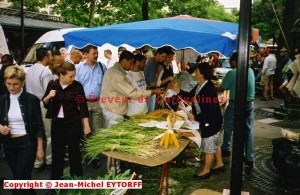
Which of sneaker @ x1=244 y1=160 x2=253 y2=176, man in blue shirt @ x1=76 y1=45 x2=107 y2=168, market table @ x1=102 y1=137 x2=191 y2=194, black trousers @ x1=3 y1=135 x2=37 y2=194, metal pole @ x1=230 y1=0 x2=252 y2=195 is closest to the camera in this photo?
metal pole @ x1=230 y1=0 x2=252 y2=195

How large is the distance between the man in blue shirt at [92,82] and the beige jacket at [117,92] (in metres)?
0.61

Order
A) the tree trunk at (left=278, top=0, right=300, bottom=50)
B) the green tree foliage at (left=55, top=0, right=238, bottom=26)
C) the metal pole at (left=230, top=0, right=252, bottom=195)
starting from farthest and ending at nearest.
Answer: the green tree foliage at (left=55, top=0, right=238, bottom=26)
the tree trunk at (left=278, top=0, right=300, bottom=50)
the metal pole at (left=230, top=0, right=252, bottom=195)

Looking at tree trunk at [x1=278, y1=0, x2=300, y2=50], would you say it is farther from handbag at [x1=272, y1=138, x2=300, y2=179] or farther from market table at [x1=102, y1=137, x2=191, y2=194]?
market table at [x1=102, y1=137, x2=191, y2=194]

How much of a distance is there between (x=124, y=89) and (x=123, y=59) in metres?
0.55

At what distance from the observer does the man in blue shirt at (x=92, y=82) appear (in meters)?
6.03

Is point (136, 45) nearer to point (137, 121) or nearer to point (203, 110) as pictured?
point (137, 121)

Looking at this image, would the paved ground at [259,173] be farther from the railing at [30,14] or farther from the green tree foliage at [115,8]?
the railing at [30,14]

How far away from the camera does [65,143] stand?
4.72 m

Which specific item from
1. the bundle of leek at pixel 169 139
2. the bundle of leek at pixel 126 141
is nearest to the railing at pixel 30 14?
the bundle of leek at pixel 126 141

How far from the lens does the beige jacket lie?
5.15 metres

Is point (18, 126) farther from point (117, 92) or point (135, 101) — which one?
point (135, 101)

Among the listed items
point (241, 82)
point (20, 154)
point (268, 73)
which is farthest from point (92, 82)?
point (268, 73)

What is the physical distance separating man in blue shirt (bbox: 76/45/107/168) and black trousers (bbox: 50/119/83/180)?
1.37m

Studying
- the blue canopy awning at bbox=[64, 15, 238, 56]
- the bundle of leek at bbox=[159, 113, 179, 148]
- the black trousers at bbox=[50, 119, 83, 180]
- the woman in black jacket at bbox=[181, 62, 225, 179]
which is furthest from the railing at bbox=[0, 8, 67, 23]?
the bundle of leek at bbox=[159, 113, 179, 148]
